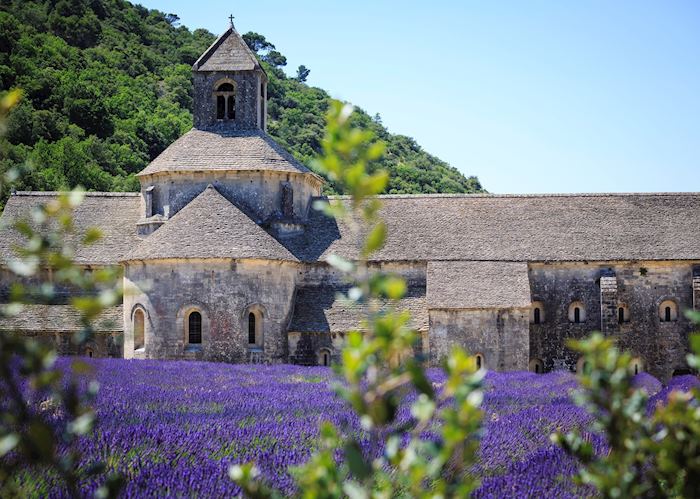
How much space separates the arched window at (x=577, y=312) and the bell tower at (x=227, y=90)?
15662mm

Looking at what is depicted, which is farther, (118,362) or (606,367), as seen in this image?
(118,362)

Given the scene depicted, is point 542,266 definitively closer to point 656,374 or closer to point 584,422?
point 656,374

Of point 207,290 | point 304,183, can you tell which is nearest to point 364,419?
point 207,290

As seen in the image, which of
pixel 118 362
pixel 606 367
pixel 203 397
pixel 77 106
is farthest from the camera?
pixel 77 106

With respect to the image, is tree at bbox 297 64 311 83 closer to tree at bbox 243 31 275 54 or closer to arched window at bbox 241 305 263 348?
tree at bbox 243 31 275 54

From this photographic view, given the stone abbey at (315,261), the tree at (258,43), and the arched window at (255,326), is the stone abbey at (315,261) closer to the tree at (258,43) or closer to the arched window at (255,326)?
the arched window at (255,326)

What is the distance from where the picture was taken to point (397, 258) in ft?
129

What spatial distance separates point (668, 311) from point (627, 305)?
1.75 meters

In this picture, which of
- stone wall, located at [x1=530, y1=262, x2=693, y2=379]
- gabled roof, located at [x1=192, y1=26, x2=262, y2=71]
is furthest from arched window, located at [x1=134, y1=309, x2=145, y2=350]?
stone wall, located at [x1=530, y1=262, x2=693, y2=379]

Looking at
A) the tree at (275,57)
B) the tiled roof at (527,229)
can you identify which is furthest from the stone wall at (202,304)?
the tree at (275,57)

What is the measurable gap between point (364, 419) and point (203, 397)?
51.5 ft

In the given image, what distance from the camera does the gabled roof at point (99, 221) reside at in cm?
4000

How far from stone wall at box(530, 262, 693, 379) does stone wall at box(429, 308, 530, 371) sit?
2874mm

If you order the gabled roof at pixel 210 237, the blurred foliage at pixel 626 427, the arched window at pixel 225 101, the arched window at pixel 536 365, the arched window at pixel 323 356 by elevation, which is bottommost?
the arched window at pixel 536 365
